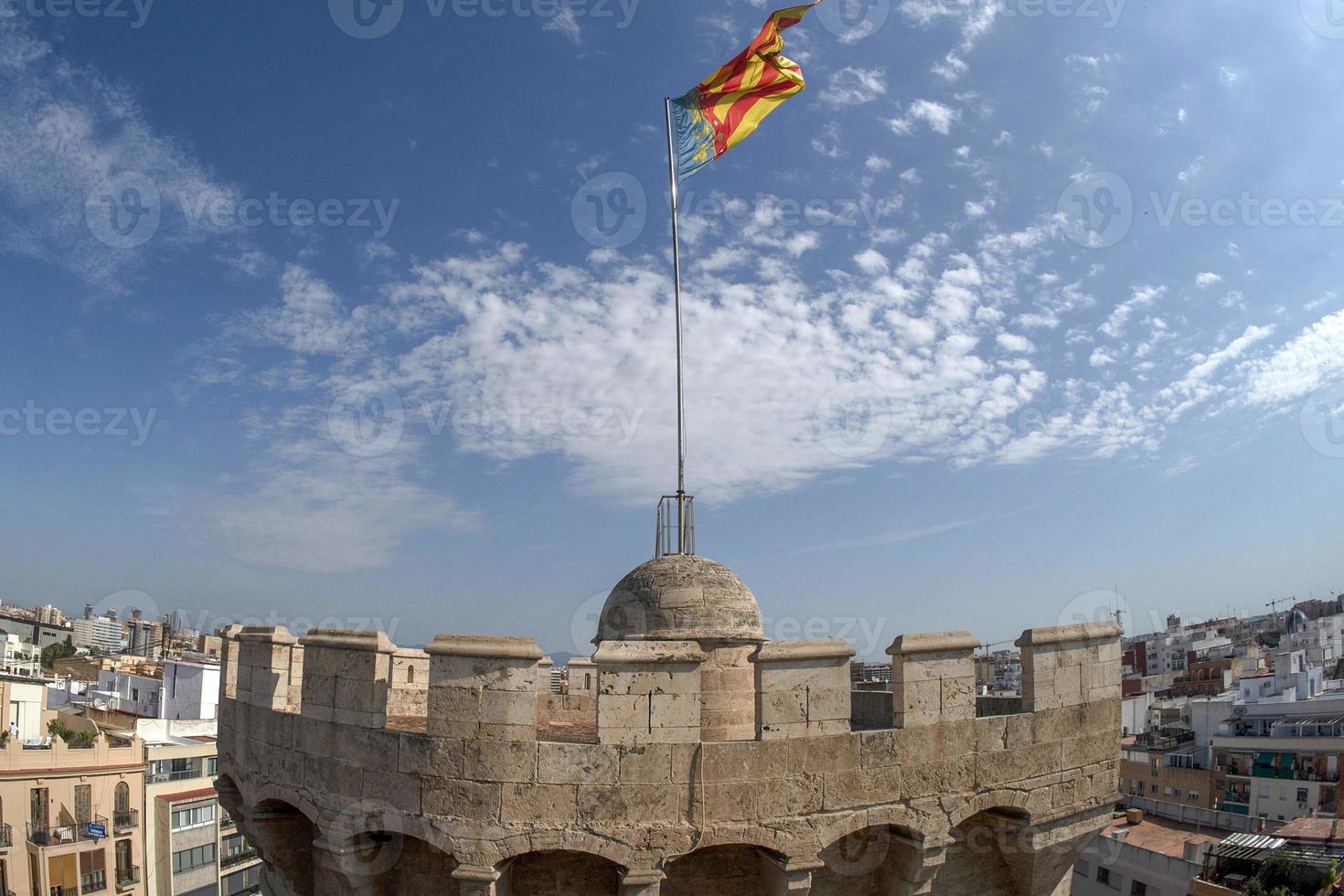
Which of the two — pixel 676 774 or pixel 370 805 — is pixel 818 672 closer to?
pixel 676 774

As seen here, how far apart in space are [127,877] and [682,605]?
34113 millimetres

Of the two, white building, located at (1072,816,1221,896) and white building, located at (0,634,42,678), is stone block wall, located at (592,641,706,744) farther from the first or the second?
white building, located at (0,634,42,678)

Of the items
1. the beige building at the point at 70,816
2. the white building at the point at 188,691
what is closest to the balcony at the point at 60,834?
the beige building at the point at 70,816

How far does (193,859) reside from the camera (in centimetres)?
3575

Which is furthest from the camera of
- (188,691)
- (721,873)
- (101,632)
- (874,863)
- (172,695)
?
(101,632)

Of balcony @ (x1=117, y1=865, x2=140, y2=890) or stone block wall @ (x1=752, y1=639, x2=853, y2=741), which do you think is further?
balcony @ (x1=117, y1=865, x2=140, y2=890)

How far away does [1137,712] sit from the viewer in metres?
61.5

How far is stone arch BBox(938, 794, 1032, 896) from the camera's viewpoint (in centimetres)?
847

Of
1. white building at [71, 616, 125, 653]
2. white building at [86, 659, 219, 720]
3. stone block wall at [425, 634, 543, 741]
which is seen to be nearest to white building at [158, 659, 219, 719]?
white building at [86, 659, 219, 720]

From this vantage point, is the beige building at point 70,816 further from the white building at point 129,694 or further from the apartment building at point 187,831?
the white building at point 129,694

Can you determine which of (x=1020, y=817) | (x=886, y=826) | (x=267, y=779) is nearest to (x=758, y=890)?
(x=886, y=826)

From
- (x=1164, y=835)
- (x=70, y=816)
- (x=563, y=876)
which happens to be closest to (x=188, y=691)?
(x=70, y=816)

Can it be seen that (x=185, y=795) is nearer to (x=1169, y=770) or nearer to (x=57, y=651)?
(x=1169, y=770)

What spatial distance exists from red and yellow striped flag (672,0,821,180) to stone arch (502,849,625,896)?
11936 mm
